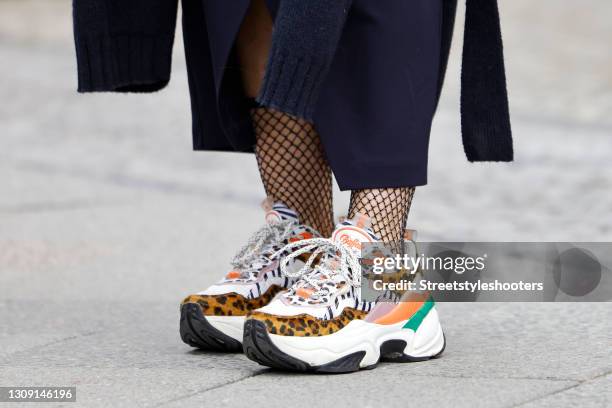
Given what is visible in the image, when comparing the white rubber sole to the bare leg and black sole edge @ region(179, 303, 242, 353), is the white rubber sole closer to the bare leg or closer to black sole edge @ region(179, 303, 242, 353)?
black sole edge @ region(179, 303, 242, 353)

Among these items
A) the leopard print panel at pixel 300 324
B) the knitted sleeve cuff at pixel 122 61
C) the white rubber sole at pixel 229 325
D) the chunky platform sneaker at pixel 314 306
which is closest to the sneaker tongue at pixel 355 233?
the chunky platform sneaker at pixel 314 306

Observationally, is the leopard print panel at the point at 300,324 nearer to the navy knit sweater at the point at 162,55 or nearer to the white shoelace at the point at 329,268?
the white shoelace at the point at 329,268

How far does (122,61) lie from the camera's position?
2.20 meters

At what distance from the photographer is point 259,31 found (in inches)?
85.0

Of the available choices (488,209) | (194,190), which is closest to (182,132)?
(194,190)

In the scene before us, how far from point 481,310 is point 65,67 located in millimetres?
6591

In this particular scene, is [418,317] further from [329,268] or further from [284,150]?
[284,150]

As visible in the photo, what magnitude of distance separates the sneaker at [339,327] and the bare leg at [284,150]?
0.57 ft

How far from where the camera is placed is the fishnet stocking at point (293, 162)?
2.22 meters

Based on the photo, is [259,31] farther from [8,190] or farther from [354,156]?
[8,190]

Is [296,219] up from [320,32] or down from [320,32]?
down

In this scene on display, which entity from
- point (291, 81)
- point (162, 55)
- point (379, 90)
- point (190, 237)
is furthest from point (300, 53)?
point (190, 237)

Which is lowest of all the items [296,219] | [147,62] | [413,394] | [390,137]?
[413,394]

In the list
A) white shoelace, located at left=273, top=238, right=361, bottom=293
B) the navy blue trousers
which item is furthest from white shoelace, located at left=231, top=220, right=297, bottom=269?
the navy blue trousers
